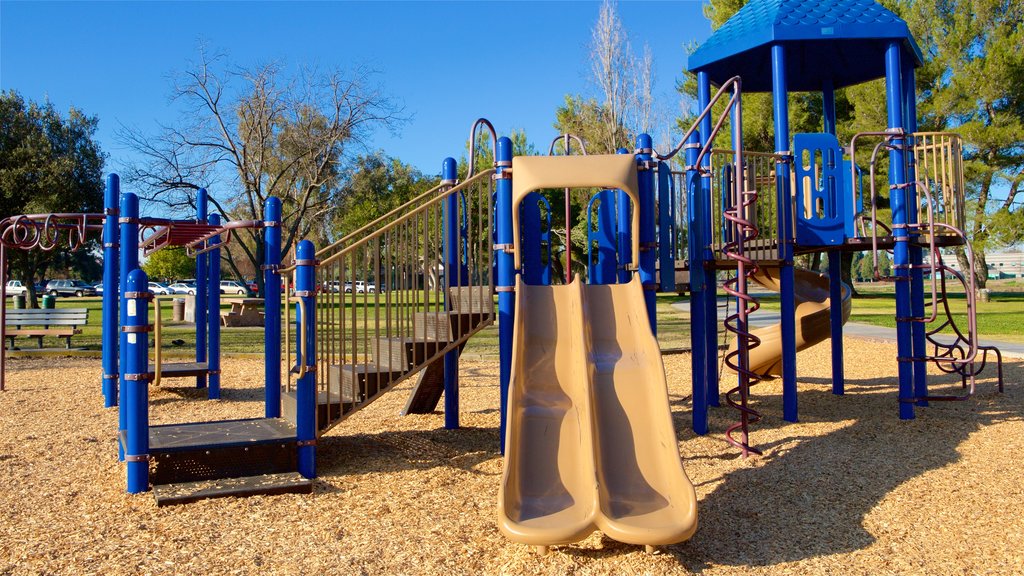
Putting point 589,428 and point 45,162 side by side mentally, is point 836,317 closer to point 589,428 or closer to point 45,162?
point 589,428

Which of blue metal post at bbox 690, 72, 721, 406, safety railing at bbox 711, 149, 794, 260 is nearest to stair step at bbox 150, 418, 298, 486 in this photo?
blue metal post at bbox 690, 72, 721, 406

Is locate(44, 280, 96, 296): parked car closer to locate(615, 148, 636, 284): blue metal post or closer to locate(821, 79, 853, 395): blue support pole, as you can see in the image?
locate(821, 79, 853, 395): blue support pole

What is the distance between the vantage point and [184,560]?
4.21m

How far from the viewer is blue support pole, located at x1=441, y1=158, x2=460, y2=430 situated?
708 cm

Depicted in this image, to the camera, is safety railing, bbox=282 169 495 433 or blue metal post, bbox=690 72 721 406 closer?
safety railing, bbox=282 169 495 433

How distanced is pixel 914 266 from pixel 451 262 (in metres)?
5.17

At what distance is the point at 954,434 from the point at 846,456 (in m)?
1.75

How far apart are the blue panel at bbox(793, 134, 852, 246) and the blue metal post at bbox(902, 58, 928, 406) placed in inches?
33.1

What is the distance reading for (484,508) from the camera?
521 cm

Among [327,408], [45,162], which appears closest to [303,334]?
[327,408]

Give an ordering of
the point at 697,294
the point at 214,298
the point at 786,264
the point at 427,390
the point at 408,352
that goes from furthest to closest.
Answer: the point at 214,298 < the point at 427,390 < the point at 786,264 < the point at 697,294 < the point at 408,352

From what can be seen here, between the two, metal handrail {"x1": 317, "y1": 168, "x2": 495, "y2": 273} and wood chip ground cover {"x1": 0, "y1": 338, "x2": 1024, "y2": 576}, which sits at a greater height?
metal handrail {"x1": 317, "y1": 168, "x2": 495, "y2": 273}

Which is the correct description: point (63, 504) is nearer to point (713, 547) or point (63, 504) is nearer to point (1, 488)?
point (1, 488)

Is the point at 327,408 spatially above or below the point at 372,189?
below
